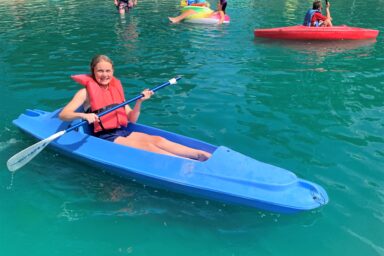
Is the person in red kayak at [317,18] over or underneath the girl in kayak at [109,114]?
over

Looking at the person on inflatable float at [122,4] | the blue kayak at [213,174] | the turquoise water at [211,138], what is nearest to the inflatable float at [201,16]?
the turquoise water at [211,138]

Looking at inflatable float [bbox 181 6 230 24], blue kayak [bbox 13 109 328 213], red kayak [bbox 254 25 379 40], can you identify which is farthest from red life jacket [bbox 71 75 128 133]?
inflatable float [bbox 181 6 230 24]

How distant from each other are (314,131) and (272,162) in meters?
1.20

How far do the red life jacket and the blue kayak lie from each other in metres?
0.27

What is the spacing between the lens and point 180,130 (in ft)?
19.5

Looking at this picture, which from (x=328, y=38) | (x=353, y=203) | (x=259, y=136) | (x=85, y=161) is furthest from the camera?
(x=328, y=38)

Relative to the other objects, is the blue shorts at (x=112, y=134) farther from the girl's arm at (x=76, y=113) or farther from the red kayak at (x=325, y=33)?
the red kayak at (x=325, y=33)

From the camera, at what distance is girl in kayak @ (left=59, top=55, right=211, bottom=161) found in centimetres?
456

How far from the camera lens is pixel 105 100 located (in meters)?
4.84

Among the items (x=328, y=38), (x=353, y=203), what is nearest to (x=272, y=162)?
(x=353, y=203)

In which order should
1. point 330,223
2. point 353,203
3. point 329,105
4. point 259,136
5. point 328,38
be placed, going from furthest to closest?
point 328,38, point 329,105, point 259,136, point 353,203, point 330,223

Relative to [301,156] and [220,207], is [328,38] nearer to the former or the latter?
[301,156]

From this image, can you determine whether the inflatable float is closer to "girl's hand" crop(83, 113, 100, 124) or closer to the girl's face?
the girl's face

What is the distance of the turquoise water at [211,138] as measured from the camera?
3.76 m
